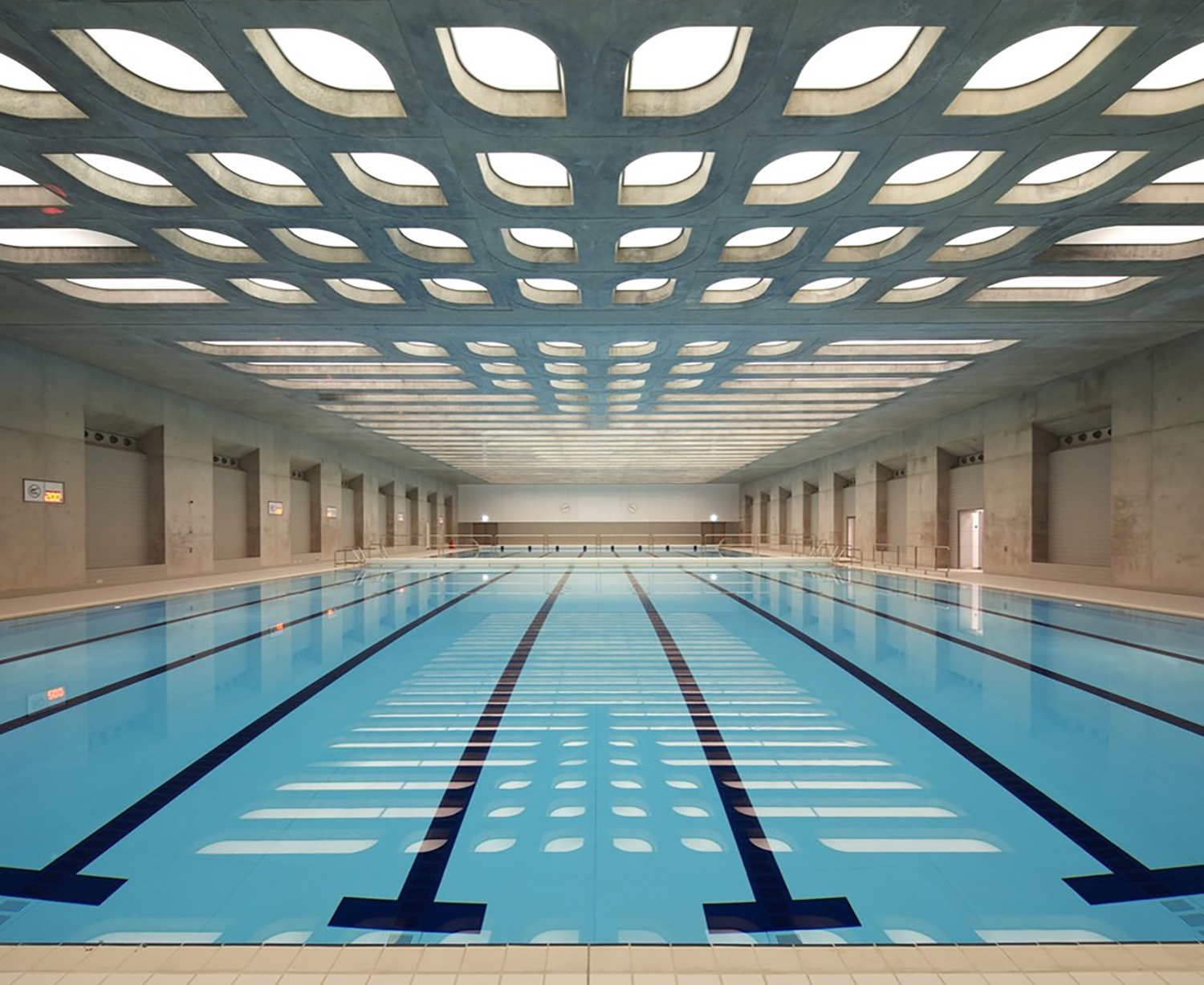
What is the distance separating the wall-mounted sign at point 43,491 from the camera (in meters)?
10.7

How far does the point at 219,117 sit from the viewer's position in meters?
5.02

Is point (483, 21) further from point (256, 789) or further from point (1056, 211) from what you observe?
point (1056, 211)

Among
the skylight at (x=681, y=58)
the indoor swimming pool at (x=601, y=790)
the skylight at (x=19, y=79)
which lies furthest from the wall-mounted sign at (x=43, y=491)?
the skylight at (x=681, y=58)

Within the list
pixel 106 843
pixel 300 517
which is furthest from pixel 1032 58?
pixel 300 517

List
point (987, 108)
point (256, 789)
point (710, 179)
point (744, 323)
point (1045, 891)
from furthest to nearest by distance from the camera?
1. point (744, 323)
2. point (710, 179)
3. point (987, 108)
4. point (256, 789)
5. point (1045, 891)

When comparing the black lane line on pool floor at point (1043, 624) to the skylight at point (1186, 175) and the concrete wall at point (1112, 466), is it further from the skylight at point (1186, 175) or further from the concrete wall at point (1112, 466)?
the skylight at point (1186, 175)

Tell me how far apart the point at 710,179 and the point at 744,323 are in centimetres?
467

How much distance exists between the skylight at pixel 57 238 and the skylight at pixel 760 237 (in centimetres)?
697

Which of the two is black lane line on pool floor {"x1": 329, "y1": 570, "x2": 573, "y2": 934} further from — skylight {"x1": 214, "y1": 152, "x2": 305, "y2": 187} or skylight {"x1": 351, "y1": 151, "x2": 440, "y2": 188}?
skylight {"x1": 214, "y1": 152, "x2": 305, "y2": 187}

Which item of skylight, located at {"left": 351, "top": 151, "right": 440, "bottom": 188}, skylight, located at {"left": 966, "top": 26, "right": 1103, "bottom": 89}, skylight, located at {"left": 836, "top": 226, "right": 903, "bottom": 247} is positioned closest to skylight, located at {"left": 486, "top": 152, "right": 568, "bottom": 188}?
→ skylight, located at {"left": 351, "top": 151, "right": 440, "bottom": 188}

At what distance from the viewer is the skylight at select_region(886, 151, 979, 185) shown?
5.96 metres

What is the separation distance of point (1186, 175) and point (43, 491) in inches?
634

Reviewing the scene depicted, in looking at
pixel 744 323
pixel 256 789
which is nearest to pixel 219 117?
pixel 256 789

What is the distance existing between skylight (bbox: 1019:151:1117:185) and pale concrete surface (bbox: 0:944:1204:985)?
248 inches
